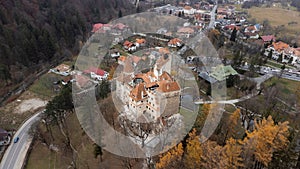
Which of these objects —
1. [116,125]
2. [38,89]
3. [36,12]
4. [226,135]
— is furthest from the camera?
[36,12]

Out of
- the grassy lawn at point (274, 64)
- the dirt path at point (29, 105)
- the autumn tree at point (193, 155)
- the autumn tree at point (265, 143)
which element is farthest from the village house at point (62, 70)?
the grassy lawn at point (274, 64)

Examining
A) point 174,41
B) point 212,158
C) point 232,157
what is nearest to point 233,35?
point 174,41

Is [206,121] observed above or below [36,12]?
below

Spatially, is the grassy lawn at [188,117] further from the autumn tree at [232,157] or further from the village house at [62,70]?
the village house at [62,70]

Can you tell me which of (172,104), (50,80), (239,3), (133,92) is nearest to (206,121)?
(172,104)

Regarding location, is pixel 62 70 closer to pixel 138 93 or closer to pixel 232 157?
pixel 138 93

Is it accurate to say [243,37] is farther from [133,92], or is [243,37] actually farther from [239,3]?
[239,3]
